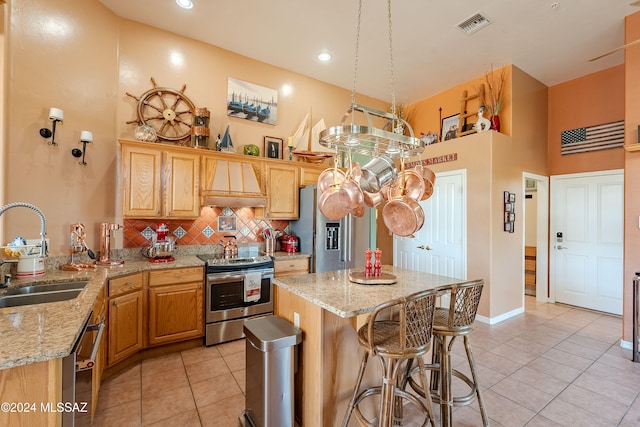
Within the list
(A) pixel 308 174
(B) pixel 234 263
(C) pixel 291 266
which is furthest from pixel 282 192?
(B) pixel 234 263

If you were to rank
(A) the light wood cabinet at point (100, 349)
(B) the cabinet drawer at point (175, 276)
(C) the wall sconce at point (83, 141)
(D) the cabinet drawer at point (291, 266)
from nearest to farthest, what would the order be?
(A) the light wood cabinet at point (100, 349)
(C) the wall sconce at point (83, 141)
(B) the cabinet drawer at point (175, 276)
(D) the cabinet drawer at point (291, 266)

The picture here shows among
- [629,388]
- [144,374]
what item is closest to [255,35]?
[144,374]

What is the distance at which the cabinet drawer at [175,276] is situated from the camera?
2910 millimetres

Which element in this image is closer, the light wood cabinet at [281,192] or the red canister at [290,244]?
the light wood cabinet at [281,192]

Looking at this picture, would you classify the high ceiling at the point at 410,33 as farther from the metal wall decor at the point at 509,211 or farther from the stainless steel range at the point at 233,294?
the stainless steel range at the point at 233,294

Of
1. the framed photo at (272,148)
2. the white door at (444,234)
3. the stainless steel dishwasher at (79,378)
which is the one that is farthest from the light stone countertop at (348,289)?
the framed photo at (272,148)

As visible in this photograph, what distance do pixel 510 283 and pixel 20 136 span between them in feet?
19.0

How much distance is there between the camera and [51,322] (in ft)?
4.51

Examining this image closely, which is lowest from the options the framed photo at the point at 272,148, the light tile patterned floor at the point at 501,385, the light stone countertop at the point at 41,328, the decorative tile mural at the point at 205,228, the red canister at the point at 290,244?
the light tile patterned floor at the point at 501,385

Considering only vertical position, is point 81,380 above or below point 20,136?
below

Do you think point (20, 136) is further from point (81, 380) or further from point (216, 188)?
point (81, 380)

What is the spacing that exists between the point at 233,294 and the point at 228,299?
0.07 meters

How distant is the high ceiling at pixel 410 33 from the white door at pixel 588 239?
5.80 feet

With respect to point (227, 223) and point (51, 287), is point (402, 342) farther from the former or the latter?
point (227, 223)
